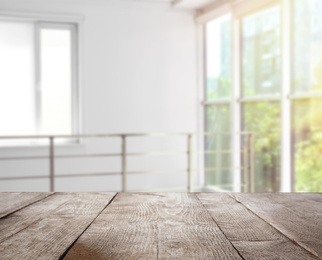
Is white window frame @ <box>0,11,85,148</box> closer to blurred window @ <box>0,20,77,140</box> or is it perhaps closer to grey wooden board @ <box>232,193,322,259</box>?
blurred window @ <box>0,20,77,140</box>

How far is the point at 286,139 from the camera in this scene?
12.0 ft

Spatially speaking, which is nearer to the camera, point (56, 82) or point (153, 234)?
point (153, 234)

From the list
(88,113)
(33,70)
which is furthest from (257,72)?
(33,70)

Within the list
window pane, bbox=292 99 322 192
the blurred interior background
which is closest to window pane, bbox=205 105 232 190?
the blurred interior background

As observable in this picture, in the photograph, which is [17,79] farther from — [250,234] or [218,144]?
[250,234]

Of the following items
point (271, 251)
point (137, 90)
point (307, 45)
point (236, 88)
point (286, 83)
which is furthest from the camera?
point (137, 90)

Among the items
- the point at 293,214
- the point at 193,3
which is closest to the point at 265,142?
the point at 193,3

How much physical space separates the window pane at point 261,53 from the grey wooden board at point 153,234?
319cm

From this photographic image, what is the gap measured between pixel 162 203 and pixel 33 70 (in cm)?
419

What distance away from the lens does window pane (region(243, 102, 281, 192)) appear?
3.84 meters

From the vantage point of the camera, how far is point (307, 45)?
11.2ft

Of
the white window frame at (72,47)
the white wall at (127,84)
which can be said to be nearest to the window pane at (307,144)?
the white wall at (127,84)

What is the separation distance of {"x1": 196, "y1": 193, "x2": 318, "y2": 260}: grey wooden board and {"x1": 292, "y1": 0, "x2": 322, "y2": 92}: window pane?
108 inches

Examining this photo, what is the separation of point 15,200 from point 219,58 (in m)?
4.25
